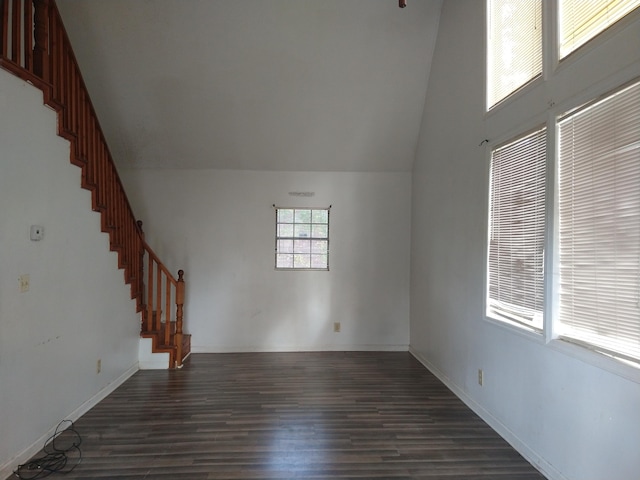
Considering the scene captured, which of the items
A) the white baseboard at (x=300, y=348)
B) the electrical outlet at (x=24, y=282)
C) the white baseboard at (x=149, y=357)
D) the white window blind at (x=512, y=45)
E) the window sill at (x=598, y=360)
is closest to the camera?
the window sill at (x=598, y=360)

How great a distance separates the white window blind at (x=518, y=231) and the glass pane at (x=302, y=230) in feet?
7.98

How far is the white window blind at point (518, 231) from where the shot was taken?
214 cm

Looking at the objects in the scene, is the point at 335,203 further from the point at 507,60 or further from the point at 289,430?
the point at 289,430

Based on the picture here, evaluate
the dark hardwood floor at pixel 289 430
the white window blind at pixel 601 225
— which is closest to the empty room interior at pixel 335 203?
the white window blind at pixel 601 225

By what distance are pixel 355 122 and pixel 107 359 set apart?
356 centimetres

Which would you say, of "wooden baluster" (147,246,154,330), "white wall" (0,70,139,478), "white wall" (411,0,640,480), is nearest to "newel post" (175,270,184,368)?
"wooden baluster" (147,246,154,330)

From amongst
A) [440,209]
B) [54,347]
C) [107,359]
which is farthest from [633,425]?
[107,359]

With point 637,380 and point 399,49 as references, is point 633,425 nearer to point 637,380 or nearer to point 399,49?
point 637,380

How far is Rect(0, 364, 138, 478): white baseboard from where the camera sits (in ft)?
6.51

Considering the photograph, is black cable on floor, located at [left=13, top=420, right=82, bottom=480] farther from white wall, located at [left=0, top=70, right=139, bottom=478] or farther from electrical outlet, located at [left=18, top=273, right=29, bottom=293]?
electrical outlet, located at [left=18, top=273, right=29, bottom=293]

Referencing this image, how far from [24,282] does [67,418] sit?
1119 mm

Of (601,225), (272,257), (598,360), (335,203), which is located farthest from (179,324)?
(601,225)

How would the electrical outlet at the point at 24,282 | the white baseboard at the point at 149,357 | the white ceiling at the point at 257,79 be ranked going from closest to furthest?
1. the electrical outlet at the point at 24,282
2. the white ceiling at the point at 257,79
3. the white baseboard at the point at 149,357

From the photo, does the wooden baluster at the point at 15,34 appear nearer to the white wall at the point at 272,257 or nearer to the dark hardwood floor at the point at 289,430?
the white wall at the point at 272,257
